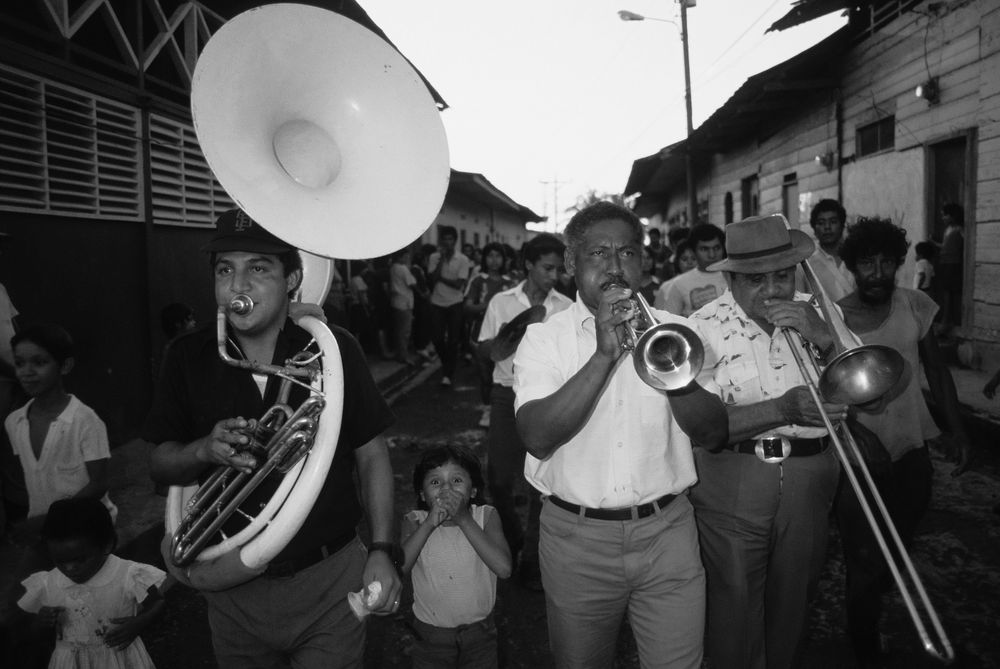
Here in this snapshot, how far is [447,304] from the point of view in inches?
417

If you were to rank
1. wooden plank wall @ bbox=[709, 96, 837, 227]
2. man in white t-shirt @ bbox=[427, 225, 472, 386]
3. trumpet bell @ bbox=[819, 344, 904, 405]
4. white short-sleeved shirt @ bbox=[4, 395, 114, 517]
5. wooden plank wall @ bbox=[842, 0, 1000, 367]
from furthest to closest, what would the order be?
wooden plank wall @ bbox=[709, 96, 837, 227], man in white t-shirt @ bbox=[427, 225, 472, 386], wooden plank wall @ bbox=[842, 0, 1000, 367], white short-sleeved shirt @ bbox=[4, 395, 114, 517], trumpet bell @ bbox=[819, 344, 904, 405]

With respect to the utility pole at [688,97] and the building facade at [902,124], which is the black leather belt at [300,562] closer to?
the building facade at [902,124]

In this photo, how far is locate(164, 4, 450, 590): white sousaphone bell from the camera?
1.94 meters

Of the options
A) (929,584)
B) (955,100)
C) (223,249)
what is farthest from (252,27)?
(955,100)

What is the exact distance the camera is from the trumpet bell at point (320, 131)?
200cm

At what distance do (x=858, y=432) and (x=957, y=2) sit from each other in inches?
302

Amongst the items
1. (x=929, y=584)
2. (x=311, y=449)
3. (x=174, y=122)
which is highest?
(x=174, y=122)

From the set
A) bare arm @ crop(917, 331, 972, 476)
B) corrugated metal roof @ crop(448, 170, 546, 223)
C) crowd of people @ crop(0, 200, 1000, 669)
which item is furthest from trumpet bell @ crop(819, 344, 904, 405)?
corrugated metal roof @ crop(448, 170, 546, 223)

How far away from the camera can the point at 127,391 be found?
6.49 m

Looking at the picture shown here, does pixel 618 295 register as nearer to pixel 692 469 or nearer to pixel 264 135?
pixel 692 469

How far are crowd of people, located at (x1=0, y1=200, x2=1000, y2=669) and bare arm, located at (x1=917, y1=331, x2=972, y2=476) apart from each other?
A: 1 centimetres

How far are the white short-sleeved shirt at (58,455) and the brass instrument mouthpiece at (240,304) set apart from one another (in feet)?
5.49

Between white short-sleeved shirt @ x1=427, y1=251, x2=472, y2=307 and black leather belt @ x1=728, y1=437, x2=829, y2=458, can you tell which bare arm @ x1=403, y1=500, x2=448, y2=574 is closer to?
black leather belt @ x1=728, y1=437, x2=829, y2=458

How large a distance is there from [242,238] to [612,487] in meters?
1.35
